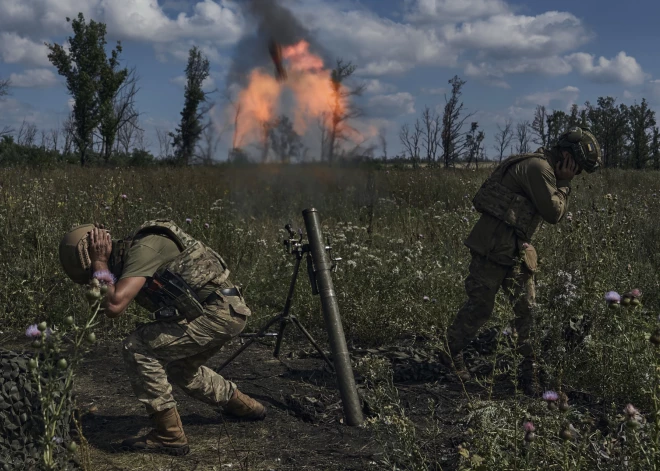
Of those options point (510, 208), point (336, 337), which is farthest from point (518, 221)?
point (336, 337)

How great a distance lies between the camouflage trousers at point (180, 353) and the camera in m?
3.89

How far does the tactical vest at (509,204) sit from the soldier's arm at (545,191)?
0.30ft

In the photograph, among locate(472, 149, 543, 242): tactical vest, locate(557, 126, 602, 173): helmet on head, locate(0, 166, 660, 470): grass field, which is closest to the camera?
locate(0, 166, 660, 470): grass field

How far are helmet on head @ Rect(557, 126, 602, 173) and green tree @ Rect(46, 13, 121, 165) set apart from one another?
28900mm

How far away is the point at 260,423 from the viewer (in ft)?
14.6

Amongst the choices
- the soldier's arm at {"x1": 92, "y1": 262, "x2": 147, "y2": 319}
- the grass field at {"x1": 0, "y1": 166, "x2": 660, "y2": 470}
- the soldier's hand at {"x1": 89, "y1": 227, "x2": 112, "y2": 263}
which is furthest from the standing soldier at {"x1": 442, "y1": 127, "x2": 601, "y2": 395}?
the soldier's hand at {"x1": 89, "y1": 227, "x2": 112, "y2": 263}

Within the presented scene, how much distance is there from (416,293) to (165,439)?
331 cm

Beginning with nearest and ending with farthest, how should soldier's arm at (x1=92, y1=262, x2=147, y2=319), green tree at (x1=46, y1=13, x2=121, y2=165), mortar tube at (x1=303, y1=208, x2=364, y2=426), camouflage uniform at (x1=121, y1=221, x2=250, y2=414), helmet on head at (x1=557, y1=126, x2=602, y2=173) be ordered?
1. soldier's arm at (x1=92, y1=262, x2=147, y2=319)
2. camouflage uniform at (x1=121, y1=221, x2=250, y2=414)
3. mortar tube at (x1=303, y1=208, x2=364, y2=426)
4. helmet on head at (x1=557, y1=126, x2=602, y2=173)
5. green tree at (x1=46, y1=13, x2=121, y2=165)

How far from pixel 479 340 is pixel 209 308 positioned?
112 inches

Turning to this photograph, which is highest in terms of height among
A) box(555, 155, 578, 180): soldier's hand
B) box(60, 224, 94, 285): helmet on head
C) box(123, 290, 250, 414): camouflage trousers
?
box(555, 155, 578, 180): soldier's hand

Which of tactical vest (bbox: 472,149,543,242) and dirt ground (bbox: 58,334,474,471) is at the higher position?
tactical vest (bbox: 472,149,543,242)

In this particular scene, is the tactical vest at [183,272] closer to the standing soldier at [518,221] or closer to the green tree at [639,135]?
the standing soldier at [518,221]

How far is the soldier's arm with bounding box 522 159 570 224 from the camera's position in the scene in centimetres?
489

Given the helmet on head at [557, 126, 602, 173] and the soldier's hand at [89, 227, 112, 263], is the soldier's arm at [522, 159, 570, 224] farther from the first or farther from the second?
the soldier's hand at [89, 227, 112, 263]
